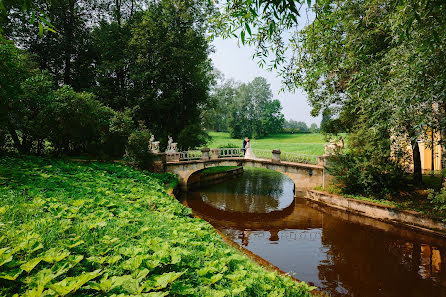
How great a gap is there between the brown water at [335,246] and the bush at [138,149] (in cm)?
449

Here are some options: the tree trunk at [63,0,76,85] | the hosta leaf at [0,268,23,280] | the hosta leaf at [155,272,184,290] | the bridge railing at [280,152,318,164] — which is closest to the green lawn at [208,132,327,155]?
the bridge railing at [280,152,318,164]

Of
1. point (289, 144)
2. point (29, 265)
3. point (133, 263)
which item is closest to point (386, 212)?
point (133, 263)

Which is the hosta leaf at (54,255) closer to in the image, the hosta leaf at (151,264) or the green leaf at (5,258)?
the green leaf at (5,258)

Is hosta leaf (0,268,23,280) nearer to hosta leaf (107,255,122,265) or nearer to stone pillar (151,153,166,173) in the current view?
hosta leaf (107,255,122,265)

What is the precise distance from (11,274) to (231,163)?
15.8m

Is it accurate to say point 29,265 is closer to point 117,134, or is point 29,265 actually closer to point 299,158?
point 117,134

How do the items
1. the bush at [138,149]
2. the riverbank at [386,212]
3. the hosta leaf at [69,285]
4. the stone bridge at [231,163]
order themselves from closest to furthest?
the hosta leaf at [69,285] → the riverbank at [386,212] → the bush at [138,149] → the stone bridge at [231,163]

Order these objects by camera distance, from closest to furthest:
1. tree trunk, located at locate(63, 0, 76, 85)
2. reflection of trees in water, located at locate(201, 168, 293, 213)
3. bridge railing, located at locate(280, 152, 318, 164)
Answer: reflection of trees in water, located at locate(201, 168, 293, 213) < bridge railing, located at locate(280, 152, 318, 164) < tree trunk, located at locate(63, 0, 76, 85)

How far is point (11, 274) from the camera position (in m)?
2.58

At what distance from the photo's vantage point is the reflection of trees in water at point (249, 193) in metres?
15.2

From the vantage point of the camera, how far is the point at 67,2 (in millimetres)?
21328

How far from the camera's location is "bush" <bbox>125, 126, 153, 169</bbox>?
15.8 m

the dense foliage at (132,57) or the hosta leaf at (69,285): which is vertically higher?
the dense foliage at (132,57)

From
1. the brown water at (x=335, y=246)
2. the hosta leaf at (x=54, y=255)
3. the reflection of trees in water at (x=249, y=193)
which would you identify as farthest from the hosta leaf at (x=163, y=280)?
the reflection of trees in water at (x=249, y=193)
